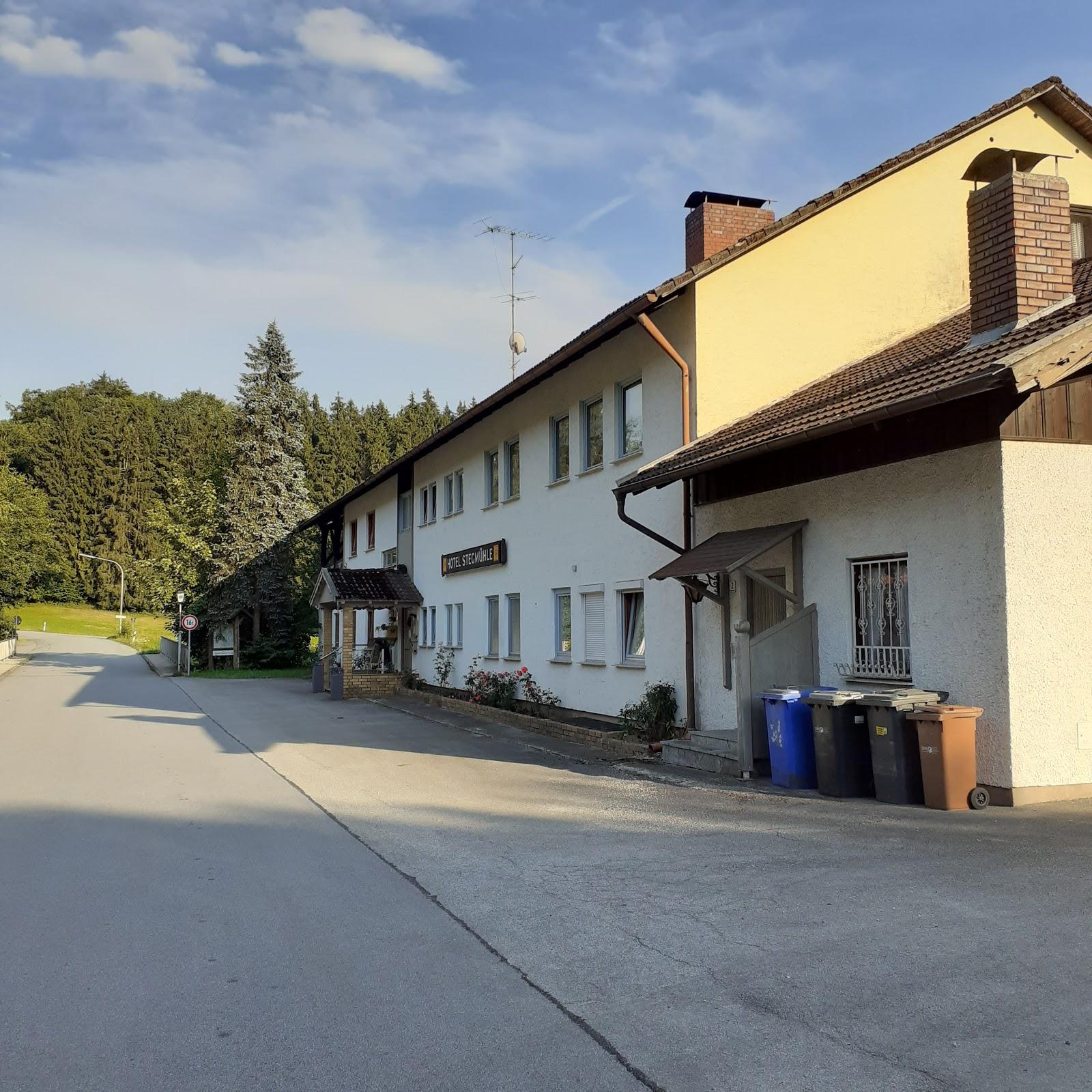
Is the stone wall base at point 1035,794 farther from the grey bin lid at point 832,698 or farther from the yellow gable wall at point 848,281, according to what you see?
the yellow gable wall at point 848,281

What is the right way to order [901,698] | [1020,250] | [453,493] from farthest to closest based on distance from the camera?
[453,493]
[1020,250]
[901,698]

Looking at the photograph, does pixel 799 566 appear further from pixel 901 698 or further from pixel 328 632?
pixel 328 632

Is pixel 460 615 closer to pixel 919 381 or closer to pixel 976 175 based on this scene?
pixel 976 175

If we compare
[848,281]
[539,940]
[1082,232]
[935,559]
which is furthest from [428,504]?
[539,940]

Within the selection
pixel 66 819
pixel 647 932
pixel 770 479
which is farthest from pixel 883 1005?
pixel 770 479

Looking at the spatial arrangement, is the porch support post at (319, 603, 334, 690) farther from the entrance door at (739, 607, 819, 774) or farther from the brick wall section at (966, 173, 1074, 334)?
the brick wall section at (966, 173, 1074, 334)

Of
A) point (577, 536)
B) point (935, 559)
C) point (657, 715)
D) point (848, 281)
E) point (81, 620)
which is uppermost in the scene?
point (848, 281)

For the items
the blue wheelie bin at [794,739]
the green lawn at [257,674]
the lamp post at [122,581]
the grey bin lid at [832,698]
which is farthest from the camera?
the lamp post at [122,581]

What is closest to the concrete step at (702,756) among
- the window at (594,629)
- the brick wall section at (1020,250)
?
the window at (594,629)

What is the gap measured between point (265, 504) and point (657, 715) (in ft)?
123

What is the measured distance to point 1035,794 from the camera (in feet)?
31.4

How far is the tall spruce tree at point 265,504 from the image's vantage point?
4834cm

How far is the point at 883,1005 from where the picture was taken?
473 centimetres

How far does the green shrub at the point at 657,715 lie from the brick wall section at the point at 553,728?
27cm
